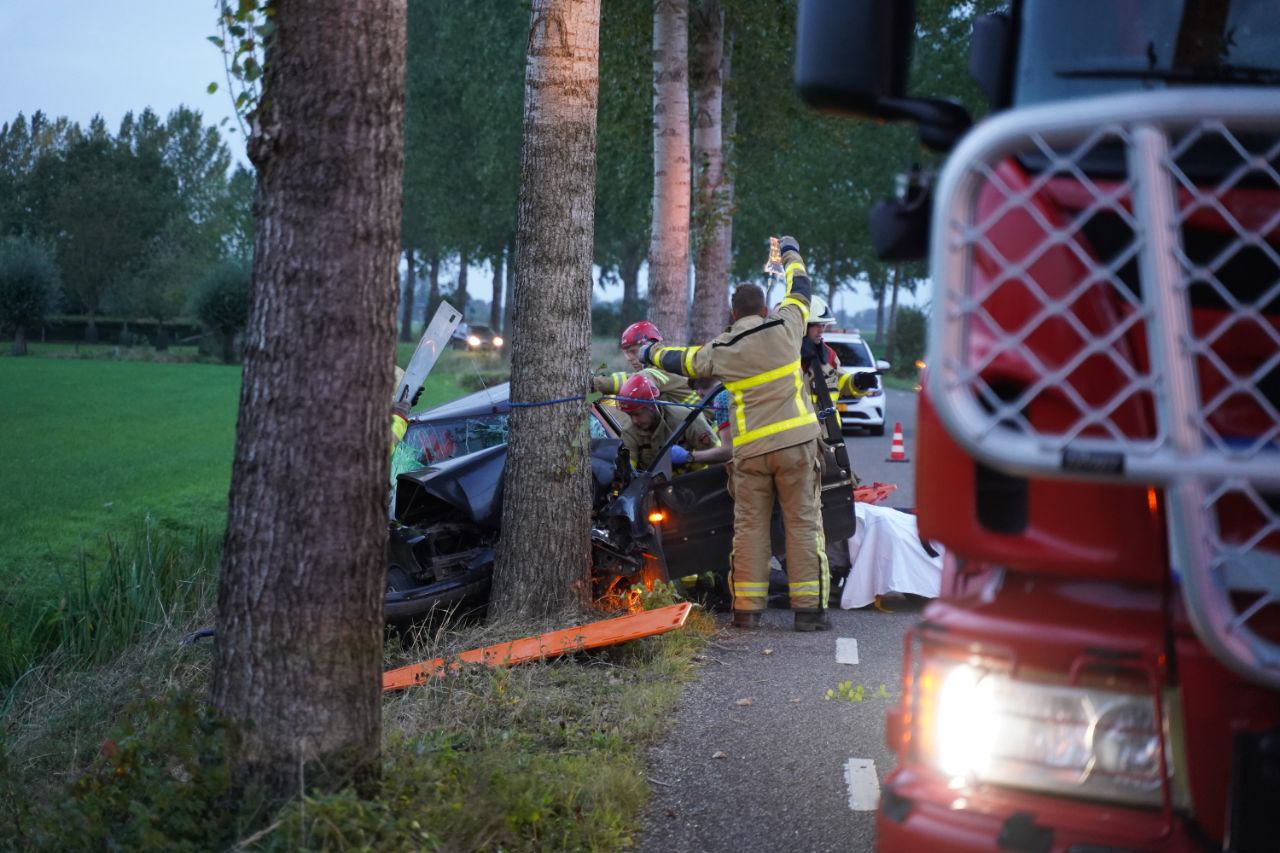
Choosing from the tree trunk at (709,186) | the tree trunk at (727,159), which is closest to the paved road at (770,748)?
the tree trunk at (709,186)

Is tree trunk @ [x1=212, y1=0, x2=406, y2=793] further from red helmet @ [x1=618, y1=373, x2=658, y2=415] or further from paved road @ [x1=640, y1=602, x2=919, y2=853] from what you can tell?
red helmet @ [x1=618, y1=373, x2=658, y2=415]

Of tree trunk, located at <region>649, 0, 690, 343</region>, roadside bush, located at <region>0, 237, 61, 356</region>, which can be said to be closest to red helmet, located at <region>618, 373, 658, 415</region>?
tree trunk, located at <region>649, 0, 690, 343</region>

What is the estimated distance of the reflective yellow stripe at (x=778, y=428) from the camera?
747 cm

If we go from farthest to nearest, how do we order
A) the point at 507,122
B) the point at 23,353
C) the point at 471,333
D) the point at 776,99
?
1. the point at 23,353
2. the point at 507,122
3. the point at 776,99
4. the point at 471,333

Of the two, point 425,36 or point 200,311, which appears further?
point 200,311

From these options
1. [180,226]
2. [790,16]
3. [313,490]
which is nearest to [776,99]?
[790,16]

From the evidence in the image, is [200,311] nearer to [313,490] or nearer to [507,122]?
[507,122]

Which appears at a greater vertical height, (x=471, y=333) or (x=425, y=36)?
(x=425, y=36)

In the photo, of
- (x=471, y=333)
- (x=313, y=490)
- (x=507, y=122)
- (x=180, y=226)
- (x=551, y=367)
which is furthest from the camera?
(x=180, y=226)

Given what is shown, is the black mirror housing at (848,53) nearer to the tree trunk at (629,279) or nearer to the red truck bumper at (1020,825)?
the red truck bumper at (1020,825)

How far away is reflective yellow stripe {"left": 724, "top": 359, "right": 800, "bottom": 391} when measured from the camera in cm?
748

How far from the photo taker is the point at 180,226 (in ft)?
267

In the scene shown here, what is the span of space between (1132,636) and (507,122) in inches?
1493

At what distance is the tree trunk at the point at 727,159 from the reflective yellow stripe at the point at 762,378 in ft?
28.8
